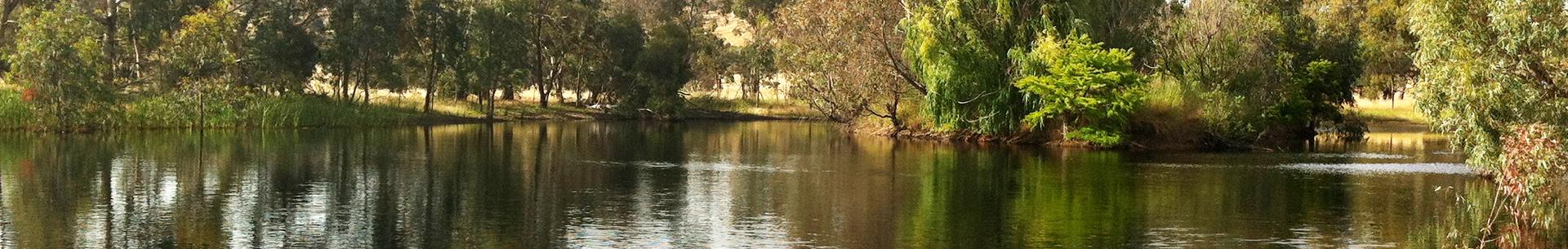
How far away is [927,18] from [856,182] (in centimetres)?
2237

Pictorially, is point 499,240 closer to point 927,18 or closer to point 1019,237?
point 1019,237

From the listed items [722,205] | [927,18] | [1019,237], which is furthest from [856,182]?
[927,18]

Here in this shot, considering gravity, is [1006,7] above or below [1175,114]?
above

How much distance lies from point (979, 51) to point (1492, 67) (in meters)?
29.6

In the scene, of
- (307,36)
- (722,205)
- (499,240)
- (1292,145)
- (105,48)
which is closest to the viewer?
(499,240)

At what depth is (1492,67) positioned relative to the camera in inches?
1198

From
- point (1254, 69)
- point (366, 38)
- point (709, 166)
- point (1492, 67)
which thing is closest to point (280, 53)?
point (366, 38)

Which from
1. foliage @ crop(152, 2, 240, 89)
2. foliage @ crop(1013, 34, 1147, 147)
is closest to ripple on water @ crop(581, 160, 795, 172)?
foliage @ crop(1013, 34, 1147, 147)

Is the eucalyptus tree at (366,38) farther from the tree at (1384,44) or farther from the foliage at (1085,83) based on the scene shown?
the tree at (1384,44)

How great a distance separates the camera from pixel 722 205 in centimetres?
3077

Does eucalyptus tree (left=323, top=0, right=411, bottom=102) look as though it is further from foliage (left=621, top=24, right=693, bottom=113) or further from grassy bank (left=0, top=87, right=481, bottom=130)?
foliage (left=621, top=24, right=693, bottom=113)

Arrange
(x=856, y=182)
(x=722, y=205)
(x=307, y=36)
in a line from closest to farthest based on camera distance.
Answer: (x=722, y=205) → (x=856, y=182) → (x=307, y=36)

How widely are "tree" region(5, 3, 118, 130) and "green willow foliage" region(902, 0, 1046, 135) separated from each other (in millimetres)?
30584

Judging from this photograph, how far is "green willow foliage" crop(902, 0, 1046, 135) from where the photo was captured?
59281mm
